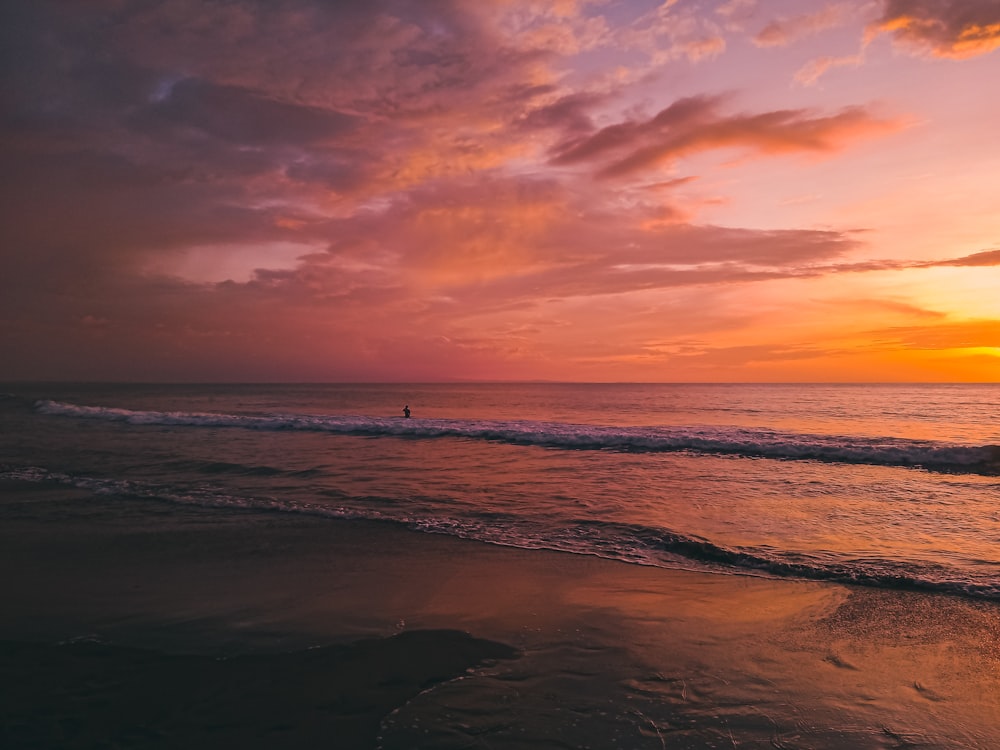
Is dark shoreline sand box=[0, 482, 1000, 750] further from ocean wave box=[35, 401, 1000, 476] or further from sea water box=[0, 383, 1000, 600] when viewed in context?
ocean wave box=[35, 401, 1000, 476]

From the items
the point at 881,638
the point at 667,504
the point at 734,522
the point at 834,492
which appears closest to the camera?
the point at 881,638

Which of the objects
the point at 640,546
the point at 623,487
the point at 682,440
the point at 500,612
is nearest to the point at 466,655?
the point at 500,612

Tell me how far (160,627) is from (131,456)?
1892cm

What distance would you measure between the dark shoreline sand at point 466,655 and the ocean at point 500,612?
31mm

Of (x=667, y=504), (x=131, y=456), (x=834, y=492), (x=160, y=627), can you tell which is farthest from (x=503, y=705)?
(x=131, y=456)

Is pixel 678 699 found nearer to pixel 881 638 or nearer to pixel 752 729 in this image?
pixel 752 729

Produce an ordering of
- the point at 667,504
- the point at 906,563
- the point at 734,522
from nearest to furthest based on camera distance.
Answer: the point at 906,563 < the point at 734,522 < the point at 667,504

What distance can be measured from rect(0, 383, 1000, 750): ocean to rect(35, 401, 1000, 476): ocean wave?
19.9 feet

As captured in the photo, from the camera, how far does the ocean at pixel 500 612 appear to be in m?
4.70

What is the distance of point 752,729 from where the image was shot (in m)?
4.57

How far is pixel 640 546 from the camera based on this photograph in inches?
406

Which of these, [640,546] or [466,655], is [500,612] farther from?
[640,546]

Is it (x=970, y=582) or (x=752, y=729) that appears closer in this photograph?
(x=752, y=729)

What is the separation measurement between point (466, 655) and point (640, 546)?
528 centimetres
